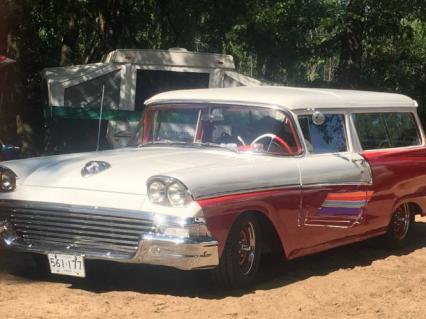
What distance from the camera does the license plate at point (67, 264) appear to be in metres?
5.20

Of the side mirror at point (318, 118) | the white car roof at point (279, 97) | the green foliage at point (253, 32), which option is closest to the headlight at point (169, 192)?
the white car roof at point (279, 97)

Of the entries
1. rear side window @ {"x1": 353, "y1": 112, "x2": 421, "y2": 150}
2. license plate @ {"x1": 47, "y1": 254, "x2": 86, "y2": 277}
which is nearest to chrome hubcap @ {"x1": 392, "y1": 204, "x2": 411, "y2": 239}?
rear side window @ {"x1": 353, "y1": 112, "x2": 421, "y2": 150}

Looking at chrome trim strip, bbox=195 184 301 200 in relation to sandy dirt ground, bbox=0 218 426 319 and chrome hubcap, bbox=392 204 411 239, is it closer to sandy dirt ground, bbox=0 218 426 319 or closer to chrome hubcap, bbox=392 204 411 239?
sandy dirt ground, bbox=0 218 426 319

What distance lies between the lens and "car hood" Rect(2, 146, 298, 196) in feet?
17.0

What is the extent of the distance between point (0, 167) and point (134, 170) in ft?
3.99

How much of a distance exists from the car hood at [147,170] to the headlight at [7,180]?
52 millimetres

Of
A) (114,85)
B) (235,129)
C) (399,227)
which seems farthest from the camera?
(114,85)

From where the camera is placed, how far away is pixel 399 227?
7820mm

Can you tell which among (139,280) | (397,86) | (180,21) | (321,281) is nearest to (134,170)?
(139,280)

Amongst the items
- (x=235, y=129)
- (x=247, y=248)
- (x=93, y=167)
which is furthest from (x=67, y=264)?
(x=235, y=129)

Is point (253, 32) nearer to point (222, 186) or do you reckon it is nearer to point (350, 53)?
point (350, 53)

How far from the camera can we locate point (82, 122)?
41.0ft

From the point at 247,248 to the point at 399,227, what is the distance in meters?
2.86

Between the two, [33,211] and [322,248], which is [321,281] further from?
[33,211]
